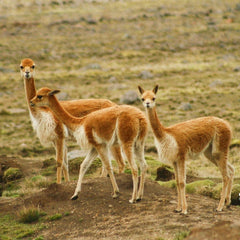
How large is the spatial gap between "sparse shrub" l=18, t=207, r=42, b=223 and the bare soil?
30cm

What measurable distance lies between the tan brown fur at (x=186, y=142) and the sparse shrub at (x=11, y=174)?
6.65 m

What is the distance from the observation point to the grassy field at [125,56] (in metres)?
27.1

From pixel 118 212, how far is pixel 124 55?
4163 centimetres

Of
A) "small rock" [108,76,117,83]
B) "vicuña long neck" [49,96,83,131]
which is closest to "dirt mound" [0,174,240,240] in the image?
"vicuña long neck" [49,96,83,131]

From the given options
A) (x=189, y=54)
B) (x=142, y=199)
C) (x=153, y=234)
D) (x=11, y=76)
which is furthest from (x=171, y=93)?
(x=153, y=234)

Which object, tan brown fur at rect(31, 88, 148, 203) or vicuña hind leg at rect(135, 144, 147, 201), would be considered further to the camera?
vicuña hind leg at rect(135, 144, 147, 201)

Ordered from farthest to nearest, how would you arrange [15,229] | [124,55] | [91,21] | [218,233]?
[91,21] < [124,55] < [15,229] < [218,233]

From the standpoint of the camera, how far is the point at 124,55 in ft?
165

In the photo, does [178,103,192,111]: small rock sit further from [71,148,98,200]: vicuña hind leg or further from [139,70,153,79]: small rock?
[71,148,98,200]: vicuña hind leg

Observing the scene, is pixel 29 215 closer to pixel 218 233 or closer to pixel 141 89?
pixel 141 89

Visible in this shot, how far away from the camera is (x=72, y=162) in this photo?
15.2m

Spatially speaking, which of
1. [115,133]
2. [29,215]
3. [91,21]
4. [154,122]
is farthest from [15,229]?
[91,21]

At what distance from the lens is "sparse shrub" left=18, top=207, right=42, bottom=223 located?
10133 mm

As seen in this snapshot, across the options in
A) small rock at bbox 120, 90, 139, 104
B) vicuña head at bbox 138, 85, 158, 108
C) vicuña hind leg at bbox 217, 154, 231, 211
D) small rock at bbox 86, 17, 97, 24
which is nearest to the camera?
vicuña head at bbox 138, 85, 158, 108
